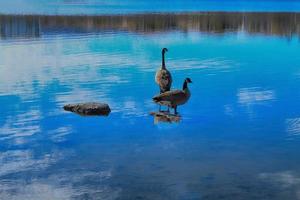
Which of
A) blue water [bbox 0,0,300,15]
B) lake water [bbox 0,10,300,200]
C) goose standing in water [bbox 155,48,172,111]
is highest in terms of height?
blue water [bbox 0,0,300,15]

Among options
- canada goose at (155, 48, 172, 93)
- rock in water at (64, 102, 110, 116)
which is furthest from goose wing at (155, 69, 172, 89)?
rock in water at (64, 102, 110, 116)

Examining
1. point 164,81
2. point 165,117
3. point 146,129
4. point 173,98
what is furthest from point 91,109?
point 164,81

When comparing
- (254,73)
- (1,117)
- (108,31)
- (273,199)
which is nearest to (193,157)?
(273,199)

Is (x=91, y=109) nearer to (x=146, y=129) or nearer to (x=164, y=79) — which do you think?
(x=146, y=129)

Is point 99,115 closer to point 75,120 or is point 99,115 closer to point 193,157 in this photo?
point 75,120

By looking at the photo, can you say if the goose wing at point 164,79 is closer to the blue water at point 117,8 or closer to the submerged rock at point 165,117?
the submerged rock at point 165,117

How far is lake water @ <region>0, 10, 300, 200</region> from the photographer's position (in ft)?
38.4

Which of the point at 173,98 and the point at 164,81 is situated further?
the point at 164,81

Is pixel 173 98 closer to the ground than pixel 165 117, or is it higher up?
higher up

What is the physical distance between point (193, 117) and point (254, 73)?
994 cm

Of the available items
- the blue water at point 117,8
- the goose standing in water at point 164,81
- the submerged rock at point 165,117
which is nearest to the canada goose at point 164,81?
the goose standing in water at point 164,81

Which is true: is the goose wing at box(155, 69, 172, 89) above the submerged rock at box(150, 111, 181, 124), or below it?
above

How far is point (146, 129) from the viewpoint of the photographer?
1627cm

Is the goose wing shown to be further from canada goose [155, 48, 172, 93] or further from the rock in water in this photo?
the rock in water
